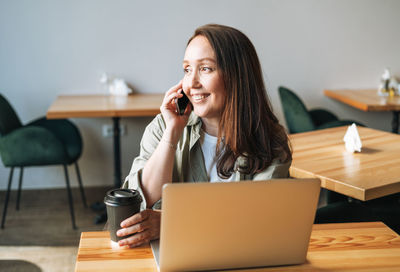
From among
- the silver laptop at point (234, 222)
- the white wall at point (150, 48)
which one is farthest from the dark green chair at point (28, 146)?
the silver laptop at point (234, 222)

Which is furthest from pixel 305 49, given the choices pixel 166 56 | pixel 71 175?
pixel 71 175

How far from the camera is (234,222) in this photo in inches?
44.8

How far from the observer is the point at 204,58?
1686mm

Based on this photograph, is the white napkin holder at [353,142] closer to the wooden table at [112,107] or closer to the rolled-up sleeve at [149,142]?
the rolled-up sleeve at [149,142]

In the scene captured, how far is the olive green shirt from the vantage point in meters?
1.69

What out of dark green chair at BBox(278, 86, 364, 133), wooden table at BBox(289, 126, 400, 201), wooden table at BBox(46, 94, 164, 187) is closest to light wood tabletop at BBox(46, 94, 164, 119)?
wooden table at BBox(46, 94, 164, 187)

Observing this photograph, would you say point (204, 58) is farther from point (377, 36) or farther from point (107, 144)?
point (377, 36)

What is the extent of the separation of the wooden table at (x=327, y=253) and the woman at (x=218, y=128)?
272 mm

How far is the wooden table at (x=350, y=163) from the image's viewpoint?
211 cm

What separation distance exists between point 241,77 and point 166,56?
2.89m

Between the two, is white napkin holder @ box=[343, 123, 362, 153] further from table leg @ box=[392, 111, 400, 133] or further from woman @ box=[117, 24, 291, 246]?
table leg @ box=[392, 111, 400, 133]

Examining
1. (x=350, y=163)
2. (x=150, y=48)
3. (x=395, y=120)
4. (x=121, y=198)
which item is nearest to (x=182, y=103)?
(x=121, y=198)

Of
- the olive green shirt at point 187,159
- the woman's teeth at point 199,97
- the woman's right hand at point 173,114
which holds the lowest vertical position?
the olive green shirt at point 187,159

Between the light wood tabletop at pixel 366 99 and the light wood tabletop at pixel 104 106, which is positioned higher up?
the light wood tabletop at pixel 366 99
